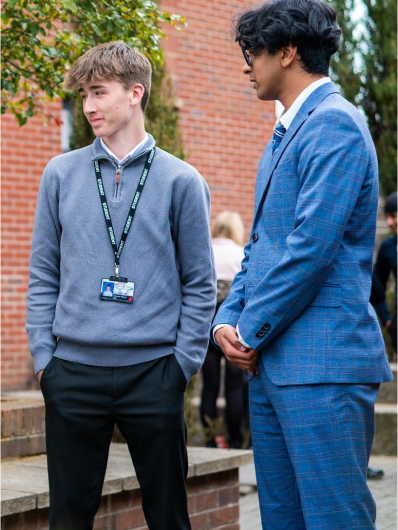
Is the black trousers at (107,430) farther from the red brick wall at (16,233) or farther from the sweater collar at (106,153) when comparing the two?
the red brick wall at (16,233)

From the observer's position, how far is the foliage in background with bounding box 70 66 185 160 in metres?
6.19

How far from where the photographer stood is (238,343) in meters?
2.57

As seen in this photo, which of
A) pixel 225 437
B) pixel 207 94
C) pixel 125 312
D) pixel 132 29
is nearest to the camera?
pixel 125 312

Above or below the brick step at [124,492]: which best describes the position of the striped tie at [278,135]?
above

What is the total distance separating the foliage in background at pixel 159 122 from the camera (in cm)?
619

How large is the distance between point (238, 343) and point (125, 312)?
18.5 inches

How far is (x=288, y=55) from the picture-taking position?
258 cm

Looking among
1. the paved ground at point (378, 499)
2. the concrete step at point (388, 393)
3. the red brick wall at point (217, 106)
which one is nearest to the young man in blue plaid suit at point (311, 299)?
the paved ground at point (378, 499)

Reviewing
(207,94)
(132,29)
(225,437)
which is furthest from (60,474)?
(207,94)

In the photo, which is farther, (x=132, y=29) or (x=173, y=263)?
(x=132, y=29)

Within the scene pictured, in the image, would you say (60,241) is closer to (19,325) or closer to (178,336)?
(178,336)

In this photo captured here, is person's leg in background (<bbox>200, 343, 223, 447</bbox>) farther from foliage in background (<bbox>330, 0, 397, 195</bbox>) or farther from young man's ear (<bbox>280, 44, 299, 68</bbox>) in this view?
foliage in background (<bbox>330, 0, 397, 195</bbox>)

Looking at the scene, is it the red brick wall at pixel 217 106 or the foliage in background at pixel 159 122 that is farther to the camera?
the red brick wall at pixel 217 106

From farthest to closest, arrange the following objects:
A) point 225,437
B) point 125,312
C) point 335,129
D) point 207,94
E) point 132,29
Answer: point 207,94 → point 225,437 → point 132,29 → point 125,312 → point 335,129
